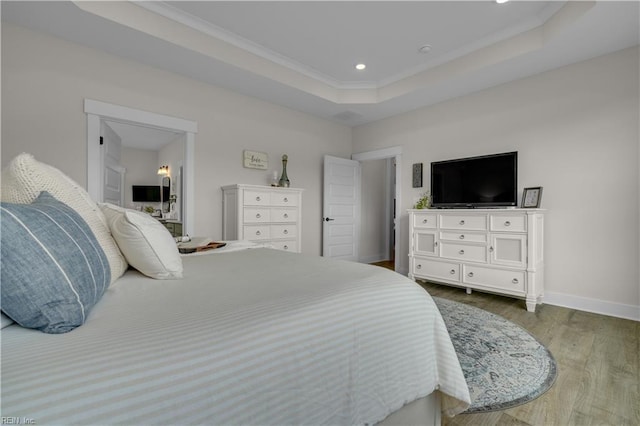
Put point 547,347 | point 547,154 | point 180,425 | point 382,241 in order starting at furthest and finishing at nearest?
point 382,241 < point 547,154 < point 547,347 < point 180,425

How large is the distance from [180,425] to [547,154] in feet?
13.0

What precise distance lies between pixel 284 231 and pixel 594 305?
335 cm

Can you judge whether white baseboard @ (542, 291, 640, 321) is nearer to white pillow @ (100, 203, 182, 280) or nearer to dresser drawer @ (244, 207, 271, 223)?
dresser drawer @ (244, 207, 271, 223)

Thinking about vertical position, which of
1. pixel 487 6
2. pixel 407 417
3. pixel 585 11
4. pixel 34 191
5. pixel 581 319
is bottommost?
pixel 581 319

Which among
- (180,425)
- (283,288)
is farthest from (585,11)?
(180,425)

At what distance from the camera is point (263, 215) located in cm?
367

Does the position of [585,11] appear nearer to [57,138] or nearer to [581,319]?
[581,319]

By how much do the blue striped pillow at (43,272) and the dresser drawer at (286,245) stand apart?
2.98 metres

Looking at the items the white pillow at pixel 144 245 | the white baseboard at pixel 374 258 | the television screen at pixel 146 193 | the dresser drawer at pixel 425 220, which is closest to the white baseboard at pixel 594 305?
the dresser drawer at pixel 425 220

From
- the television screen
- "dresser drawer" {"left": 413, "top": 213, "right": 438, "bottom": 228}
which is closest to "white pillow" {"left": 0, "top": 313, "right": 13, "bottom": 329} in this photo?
"dresser drawer" {"left": 413, "top": 213, "right": 438, "bottom": 228}

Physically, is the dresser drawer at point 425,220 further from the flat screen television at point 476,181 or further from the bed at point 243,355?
the bed at point 243,355

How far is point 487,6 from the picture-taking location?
260cm

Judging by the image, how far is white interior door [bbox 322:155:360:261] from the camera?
4867 mm

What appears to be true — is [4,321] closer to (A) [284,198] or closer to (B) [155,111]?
(B) [155,111]
